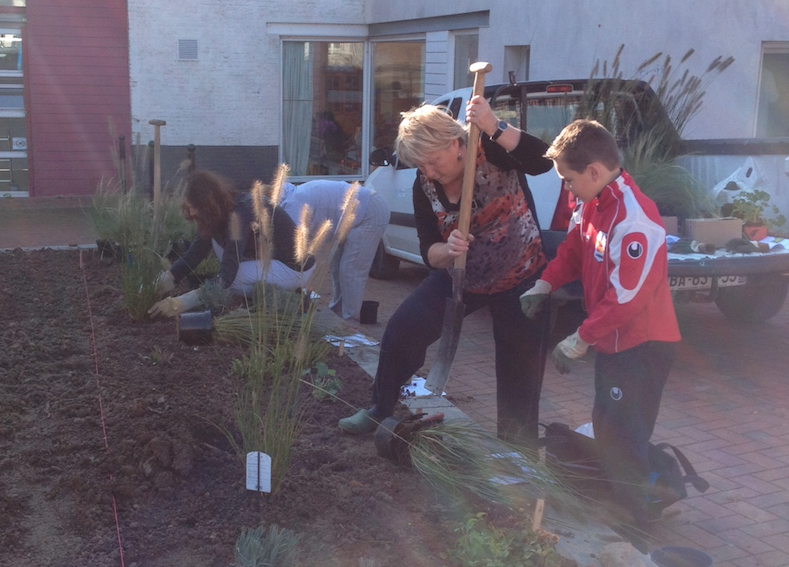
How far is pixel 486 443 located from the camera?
382 cm

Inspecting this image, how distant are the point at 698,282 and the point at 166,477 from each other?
13.0 feet

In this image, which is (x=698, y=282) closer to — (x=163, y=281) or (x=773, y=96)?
(x=163, y=281)

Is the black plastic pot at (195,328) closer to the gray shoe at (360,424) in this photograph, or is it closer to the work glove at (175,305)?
the work glove at (175,305)

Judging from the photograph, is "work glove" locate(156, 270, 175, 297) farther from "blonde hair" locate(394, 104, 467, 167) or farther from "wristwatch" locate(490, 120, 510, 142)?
"wristwatch" locate(490, 120, 510, 142)

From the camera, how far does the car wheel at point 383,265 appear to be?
9799 millimetres

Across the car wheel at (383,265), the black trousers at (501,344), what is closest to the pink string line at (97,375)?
the black trousers at (501,344)

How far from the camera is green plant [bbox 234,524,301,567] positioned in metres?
3.08

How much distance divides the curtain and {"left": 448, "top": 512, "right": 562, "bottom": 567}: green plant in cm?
1498

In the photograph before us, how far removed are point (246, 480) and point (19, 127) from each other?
14.4 metres

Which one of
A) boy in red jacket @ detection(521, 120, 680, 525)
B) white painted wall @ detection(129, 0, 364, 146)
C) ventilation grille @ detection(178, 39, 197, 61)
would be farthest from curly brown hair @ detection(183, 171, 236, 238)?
ventilation grille @ detection(178, 39, 197, 61)

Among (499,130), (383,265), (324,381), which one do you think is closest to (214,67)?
(383,265)

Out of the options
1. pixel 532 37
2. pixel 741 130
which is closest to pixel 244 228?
pixel 741 130

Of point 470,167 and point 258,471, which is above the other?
point 470,167

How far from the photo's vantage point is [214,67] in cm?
1712
